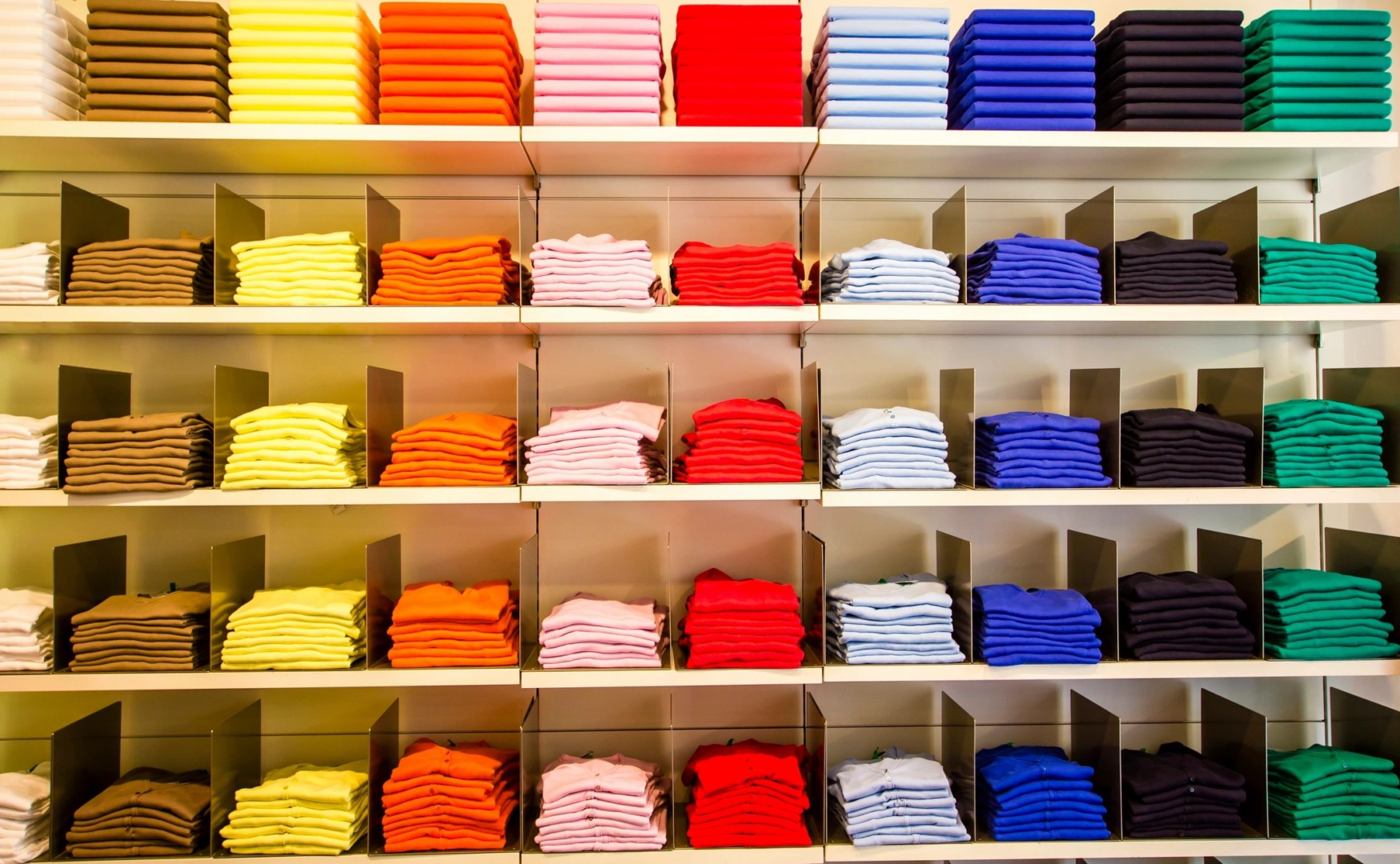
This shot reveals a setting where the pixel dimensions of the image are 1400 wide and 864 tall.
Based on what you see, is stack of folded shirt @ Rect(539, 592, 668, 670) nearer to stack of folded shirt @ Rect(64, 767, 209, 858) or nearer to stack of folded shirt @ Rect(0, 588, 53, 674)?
stack of folded shirt @ Rect(64, 767, 209, 858)

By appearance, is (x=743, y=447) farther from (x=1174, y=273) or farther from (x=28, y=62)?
(x=28, y=62)

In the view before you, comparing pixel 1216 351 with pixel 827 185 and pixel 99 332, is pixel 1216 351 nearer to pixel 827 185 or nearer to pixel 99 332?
pixel 827 185

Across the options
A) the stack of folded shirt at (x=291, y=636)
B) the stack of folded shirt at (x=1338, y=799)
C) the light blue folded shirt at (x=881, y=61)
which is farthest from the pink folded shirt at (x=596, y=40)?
the stack of folded shirt at (x=1338, y=799)

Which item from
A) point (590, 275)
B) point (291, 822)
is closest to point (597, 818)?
point (291, 822)

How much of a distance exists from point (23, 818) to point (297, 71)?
251cm

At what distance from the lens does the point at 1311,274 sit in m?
2.75

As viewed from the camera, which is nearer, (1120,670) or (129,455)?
(129,455)

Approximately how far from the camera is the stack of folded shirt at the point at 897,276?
2672 mm

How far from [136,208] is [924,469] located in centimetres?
302

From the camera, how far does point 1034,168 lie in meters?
2.98

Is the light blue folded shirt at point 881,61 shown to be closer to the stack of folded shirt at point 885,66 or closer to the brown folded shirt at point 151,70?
the stack of folded shirt at point 885,66

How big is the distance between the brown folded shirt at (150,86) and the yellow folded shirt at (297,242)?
51 centimetres

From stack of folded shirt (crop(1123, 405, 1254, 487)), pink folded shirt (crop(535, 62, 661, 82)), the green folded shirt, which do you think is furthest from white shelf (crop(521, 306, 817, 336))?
the green folded shirt

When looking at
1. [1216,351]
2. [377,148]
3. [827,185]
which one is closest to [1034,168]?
[827,185]
